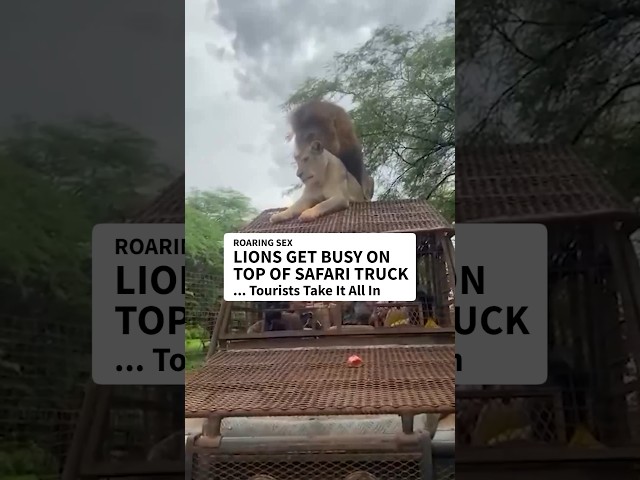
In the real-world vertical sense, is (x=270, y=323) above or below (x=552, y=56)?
below

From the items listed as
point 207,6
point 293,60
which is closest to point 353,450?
point 293,60

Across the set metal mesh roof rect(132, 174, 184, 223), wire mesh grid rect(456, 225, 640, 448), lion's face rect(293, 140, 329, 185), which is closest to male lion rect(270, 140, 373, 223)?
lion's face rect(293, 140, 329, 185)

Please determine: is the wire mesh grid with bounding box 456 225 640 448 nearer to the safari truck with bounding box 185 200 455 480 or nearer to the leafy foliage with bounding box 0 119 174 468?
the safari truck with bounding box 185 200 455 480

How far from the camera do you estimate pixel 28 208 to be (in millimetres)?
1257

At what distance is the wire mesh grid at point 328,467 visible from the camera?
3.96ft

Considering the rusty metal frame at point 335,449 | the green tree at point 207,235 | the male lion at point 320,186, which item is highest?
the male lion at point 320,186

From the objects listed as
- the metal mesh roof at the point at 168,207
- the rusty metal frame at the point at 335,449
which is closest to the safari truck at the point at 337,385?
the rusty metal frame at the point at 335,449

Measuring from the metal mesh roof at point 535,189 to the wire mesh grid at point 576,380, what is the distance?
41 millimetres

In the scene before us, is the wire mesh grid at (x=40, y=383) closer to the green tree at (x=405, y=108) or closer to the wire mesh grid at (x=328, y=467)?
the wire mesh grid at (x=328, y=467)

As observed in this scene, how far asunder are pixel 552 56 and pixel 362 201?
1.32 feet

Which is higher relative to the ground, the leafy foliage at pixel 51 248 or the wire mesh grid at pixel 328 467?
the leafy foliage at pixel 51 248

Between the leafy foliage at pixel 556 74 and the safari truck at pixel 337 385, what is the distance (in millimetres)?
216

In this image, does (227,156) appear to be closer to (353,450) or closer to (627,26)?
(353,450)

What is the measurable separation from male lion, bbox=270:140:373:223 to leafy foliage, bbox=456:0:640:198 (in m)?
0.21
